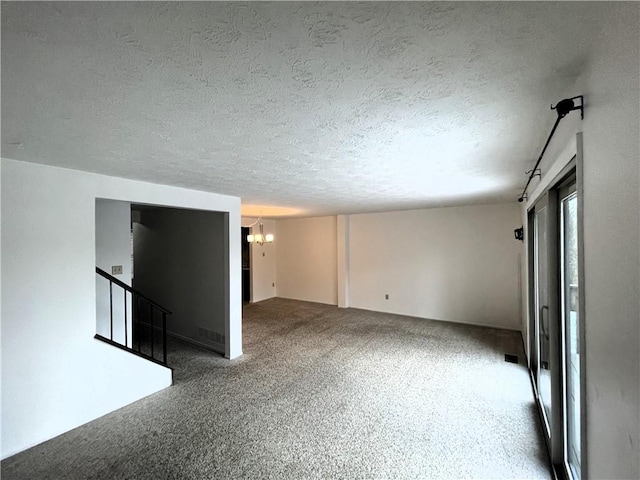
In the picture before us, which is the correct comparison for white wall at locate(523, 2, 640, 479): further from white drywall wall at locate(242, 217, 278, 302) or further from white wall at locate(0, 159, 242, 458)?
white drywall wall at locate(242, 217, 278, 302)

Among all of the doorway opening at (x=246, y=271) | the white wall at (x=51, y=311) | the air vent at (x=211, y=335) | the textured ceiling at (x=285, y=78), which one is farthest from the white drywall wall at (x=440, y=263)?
the white wall at (x=51, y=311)

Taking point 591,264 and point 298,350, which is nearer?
point 591,264

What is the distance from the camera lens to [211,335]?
4285mm

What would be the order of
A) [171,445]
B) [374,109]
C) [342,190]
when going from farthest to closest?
1. [342,190]
2. [171,445]
3. [374,109]

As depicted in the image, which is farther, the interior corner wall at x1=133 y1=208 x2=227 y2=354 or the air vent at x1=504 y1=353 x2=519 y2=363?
the interior corner wall at x1=133 y1=208 x2=227 y2=354

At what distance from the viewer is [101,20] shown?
771 mm

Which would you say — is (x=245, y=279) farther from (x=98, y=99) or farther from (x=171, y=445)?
(x=98, y=99)

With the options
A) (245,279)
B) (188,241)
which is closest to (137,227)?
(188,241)

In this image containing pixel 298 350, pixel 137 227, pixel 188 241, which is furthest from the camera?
pixel 137 227

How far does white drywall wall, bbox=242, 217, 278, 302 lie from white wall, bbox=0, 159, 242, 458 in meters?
4.58

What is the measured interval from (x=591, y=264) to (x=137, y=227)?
6281mm

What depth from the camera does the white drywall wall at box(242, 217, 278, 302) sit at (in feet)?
24.2

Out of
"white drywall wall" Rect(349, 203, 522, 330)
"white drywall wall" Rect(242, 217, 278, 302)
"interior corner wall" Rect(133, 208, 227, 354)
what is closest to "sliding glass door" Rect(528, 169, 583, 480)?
"white drywall wall" Rect(349, 203, 522, 330)

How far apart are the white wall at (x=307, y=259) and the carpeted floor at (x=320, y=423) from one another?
10.3 ft
